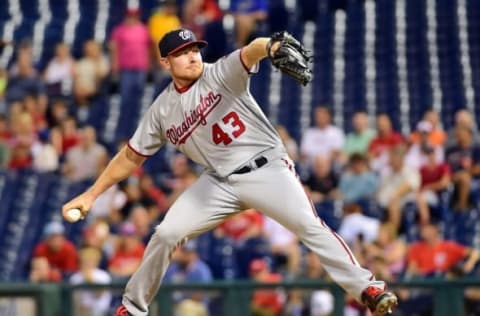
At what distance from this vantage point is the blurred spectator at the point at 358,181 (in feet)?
43.7

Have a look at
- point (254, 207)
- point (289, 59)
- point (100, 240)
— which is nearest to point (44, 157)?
point (100, 240)

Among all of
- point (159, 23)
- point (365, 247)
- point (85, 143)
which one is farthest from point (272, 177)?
point (159, 23)

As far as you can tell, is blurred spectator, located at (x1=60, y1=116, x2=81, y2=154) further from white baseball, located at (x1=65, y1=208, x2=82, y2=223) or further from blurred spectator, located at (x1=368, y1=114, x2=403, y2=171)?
white baseball, located at (x1=65, y1=208, x2=82, y2=223)

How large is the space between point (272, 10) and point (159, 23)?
1.41 metres

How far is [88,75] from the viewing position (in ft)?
55.3

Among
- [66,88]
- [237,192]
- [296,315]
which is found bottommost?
[296,315]

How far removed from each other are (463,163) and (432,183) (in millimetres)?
325

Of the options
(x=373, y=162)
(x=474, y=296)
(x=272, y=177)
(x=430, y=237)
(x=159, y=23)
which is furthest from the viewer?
(x=159, y=23)

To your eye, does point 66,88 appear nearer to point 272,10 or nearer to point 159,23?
point 159,23

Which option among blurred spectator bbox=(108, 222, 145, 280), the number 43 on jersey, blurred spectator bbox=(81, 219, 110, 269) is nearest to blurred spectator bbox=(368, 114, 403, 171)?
blurred spectator bbox=(108, 222, 145, 280)

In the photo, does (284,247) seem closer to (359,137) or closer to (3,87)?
(359,137)

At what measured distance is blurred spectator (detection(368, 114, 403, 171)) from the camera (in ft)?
44.1

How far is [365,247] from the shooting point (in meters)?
11.8

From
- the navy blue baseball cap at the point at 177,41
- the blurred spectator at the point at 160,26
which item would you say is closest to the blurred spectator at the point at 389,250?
the navy blue baseball cap at the point at 177,41
